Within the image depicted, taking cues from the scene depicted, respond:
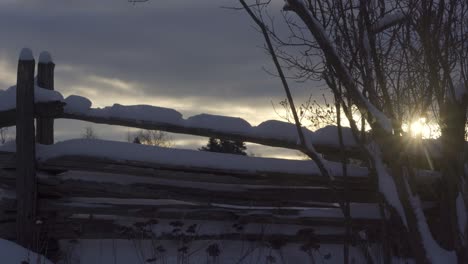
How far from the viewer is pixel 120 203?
5219mm

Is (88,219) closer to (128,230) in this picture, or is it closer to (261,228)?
(128,230)

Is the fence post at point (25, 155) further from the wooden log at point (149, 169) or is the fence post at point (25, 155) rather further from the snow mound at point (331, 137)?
the snow mound at point (331, 137)

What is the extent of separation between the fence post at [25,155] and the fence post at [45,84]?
561 mm

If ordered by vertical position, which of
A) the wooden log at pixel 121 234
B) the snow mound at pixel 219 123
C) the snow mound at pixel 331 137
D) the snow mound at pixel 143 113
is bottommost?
the wooden log at pixel 121 234

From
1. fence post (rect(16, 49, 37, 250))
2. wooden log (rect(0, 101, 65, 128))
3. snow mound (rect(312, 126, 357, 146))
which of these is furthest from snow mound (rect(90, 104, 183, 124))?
snow mound (rect(312, 126, 357, 146))

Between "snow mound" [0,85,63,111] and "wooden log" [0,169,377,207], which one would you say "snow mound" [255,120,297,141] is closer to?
"wooden log" [0,169,377,207]

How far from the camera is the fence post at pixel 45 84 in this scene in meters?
5.67

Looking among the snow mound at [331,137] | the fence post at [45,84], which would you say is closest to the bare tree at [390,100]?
the snow mound at [331,137]

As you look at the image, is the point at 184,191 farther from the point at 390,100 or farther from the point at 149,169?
the point at 390,100

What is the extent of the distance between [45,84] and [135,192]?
142cm

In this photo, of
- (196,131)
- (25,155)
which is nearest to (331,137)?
(196,131)

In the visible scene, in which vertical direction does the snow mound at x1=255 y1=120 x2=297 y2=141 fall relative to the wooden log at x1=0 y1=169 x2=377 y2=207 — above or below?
above

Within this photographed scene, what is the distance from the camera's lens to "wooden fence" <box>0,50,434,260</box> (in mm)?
5109

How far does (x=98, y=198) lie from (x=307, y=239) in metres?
1.79
